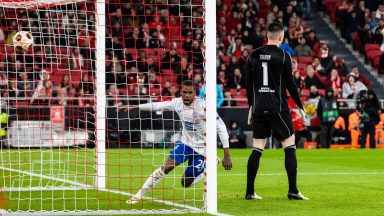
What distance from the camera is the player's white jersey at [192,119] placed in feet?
38.7

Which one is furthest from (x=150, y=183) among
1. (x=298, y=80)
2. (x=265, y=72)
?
(x=298, y=80)

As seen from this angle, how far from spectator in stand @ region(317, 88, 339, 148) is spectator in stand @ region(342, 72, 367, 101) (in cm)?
221

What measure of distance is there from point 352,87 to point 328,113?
2.72 meters

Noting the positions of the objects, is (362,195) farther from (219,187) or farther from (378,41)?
(378,41)

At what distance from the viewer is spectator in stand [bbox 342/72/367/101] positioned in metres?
30.8

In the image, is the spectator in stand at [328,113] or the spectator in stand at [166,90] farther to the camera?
the spectator in stand at [328,113]

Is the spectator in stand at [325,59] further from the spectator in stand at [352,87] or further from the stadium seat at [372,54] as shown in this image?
the stadium seat at [372,54]

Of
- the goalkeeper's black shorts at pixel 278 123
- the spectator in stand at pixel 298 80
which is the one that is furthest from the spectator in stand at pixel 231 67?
the goalkeeper's black shorts at pixel 278 123

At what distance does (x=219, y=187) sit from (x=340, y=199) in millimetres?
2548

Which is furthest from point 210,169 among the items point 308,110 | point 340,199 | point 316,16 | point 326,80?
point 316,16

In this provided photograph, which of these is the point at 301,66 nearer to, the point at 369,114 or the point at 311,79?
the point at 311,79

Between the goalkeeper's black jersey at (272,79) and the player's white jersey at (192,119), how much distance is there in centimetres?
63

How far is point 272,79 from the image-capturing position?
1191cm

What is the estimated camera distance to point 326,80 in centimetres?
3231
